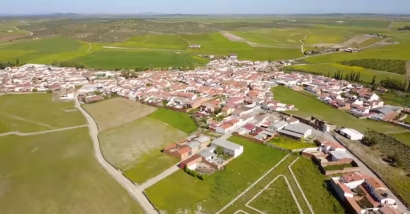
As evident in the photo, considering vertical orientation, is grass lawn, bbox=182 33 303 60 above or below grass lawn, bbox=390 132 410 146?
above

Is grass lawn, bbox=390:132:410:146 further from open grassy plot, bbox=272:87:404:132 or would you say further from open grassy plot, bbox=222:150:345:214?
open grassy plot, bbox=222:150:345:214

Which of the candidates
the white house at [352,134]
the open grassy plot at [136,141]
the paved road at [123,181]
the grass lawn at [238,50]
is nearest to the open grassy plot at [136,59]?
the grass lawn at [238,50]

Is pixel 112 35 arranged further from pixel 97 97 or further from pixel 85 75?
pixel 97 97

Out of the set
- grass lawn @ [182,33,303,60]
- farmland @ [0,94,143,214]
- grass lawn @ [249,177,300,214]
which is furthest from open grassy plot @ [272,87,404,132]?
grass lawn @ [182,33,303,60]

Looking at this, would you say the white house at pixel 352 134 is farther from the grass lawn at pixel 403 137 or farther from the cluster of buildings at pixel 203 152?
the cluster of buildings at pixel 203 152

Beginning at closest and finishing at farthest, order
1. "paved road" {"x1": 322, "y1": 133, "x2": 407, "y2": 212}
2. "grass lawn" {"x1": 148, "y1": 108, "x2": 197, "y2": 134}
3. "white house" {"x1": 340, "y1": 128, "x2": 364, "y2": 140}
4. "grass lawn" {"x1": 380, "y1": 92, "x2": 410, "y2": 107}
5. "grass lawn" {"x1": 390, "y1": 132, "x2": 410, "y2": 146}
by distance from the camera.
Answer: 1. "paved road" {"x1": 322, "y1": 133, "x2": 407, "y2": 212}
2. "grass lawn" {"x1": 390, "y1": 132, "x2": 410, "y2": 146}
3. "white house" {"x1": 340, "y1": 128, "x2": 364, "y2": 140}
4. "grass lawn" {"x1": 148, "y1": 108, "x2": 197, "y2": 134}
5. "grass lawn" {"x1": 380, "y1": 92, "x2": 410, "y2": 107}

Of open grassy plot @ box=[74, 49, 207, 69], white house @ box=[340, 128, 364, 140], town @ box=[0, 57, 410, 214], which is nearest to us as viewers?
town @ box=[0, 57, 410, 214]
